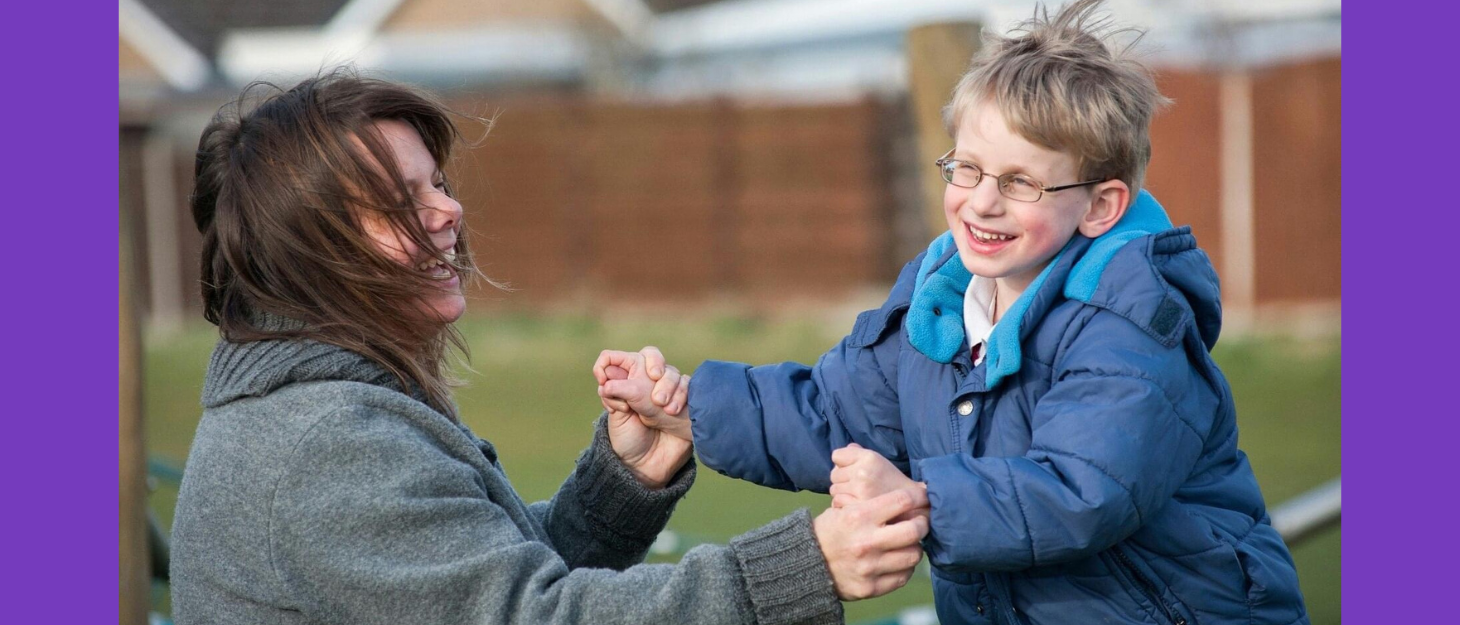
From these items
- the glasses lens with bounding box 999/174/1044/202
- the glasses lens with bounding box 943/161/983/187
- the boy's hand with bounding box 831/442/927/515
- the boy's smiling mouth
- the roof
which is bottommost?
the boy's hand with bounding box 831/442/927/515

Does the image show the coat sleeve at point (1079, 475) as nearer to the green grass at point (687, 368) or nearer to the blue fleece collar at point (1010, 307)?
the blue fleece collar at point (1010, 307)

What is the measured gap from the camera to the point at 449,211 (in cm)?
225

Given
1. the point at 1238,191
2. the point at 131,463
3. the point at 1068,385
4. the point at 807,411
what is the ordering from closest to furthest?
the point at 1068,385 → the point at 807,411 → the point at 131,463 → the point at 1238,191

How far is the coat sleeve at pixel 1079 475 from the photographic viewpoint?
1.94 meters

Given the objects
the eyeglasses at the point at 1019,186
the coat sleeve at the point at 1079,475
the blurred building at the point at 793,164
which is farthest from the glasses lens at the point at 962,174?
the blurred building at the point at 793,164

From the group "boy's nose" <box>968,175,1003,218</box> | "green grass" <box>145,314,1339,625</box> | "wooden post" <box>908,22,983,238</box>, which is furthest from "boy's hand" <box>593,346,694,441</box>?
"wooden post" <box>908,22,983,238</box>

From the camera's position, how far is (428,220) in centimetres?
224

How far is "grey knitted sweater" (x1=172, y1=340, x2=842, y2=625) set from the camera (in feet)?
6.18

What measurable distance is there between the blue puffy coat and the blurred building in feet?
20.7

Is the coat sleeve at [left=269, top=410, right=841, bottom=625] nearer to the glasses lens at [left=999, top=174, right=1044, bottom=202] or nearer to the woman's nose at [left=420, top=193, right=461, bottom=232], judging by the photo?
the woman's nose at [left=420, top=193, right=461, bottom=232]

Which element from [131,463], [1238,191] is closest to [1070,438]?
[131,463]

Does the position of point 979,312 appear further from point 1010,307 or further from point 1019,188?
point 1019,188

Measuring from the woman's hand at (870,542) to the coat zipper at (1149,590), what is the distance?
1.24ft

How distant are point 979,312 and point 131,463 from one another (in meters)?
2.00
